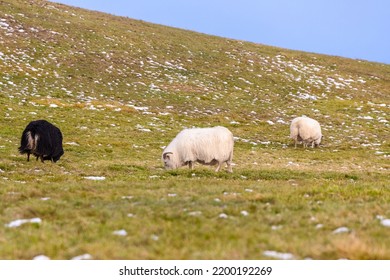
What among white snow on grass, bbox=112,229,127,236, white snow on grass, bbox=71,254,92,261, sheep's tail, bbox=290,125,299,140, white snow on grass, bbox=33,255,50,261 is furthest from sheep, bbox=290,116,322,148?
white snow on grass, bbox=33,255,50,261

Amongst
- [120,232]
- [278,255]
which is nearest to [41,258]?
[120,232]

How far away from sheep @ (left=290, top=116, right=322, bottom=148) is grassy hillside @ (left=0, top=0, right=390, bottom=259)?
1116 millimetres

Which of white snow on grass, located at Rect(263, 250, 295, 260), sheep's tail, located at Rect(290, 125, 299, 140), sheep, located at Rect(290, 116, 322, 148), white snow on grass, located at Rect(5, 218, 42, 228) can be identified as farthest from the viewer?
sheep's tail, located at Rect(290, 125, 299, 140)

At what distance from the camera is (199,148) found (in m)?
18.8

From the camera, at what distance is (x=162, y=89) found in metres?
46.1

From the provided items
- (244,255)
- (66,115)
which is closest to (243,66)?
(66,115)

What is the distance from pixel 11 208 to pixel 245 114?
107ft

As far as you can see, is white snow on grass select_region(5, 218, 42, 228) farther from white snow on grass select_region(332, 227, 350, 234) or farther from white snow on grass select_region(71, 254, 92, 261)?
white snow on grass select_region(332, 227, 350, 234)

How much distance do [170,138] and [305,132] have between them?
31.0 ft

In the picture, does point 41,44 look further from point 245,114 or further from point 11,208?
point 11,208

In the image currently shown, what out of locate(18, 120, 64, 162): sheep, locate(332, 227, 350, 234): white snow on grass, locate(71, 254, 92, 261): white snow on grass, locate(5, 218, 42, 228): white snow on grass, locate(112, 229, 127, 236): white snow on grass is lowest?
locate(18, 120, 64, 162): sheep

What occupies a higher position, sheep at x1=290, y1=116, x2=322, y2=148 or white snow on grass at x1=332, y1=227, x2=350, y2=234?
white snow on grass at x1=332, y1=227, x2=350, y2=234

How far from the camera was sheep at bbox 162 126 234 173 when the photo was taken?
1881 cm

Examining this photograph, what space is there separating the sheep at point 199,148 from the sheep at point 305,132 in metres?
13.3
